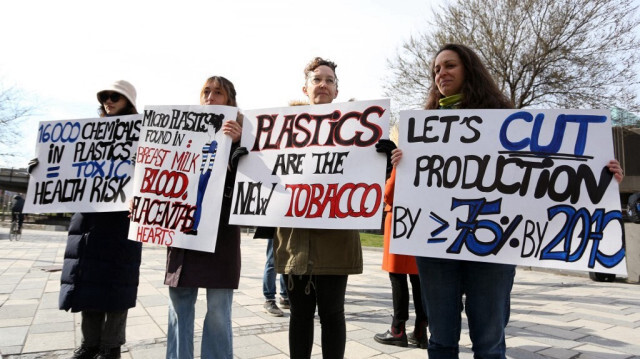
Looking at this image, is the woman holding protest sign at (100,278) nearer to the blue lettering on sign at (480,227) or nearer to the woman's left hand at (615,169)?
the blue lettering on sign at (480,227)

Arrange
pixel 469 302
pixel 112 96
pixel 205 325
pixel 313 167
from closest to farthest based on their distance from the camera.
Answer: pixel 469 302
pixel 205 325
pixel 313 167
pixel 112 96

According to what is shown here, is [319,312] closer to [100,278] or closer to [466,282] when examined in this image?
[466,282]

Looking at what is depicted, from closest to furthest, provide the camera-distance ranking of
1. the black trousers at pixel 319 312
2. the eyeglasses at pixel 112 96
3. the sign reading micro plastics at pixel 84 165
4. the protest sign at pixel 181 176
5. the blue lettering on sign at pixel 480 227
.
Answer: the blue lettering on sign at pixel 480 227, the black trousers at pixel 319 312, the protest sign at pixel 181 176, the sign reading micro plastics at pixel 84 165, the eyeglasses at pixel 112 96

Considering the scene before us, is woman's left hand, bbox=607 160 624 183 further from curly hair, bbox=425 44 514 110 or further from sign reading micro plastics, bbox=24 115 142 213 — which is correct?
sign reading micro plastics, bbox=24 115 142 213

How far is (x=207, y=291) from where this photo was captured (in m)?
2.35

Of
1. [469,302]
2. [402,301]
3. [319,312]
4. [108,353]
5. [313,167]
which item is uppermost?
[313,167]

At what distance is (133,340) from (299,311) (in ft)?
7.01

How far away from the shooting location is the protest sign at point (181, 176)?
2467 millimetres

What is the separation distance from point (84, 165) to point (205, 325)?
1.75 metres

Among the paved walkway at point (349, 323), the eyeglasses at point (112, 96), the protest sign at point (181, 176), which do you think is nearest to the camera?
the protest sign at point (181, 176)

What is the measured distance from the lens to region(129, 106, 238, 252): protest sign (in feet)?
8.09

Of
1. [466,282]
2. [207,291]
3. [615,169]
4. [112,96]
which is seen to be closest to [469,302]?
[466,282]

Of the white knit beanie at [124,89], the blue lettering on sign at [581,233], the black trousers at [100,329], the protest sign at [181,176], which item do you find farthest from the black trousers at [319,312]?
the white knit beanie at [124,89]

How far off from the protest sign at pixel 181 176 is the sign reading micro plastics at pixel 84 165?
212 mm
